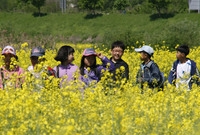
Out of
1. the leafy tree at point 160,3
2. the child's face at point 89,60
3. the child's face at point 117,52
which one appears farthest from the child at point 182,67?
the leafy tree at point 160,3

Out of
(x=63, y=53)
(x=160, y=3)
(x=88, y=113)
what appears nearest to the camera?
(x=88, y=113)

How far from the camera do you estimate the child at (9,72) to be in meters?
6.70

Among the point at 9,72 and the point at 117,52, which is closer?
the point at 9,72

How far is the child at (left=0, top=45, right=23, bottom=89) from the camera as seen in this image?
6.70 m

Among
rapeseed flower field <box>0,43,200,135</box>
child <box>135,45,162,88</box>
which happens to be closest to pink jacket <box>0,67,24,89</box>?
rapeseed flower field <box>0,43,200,135</box>

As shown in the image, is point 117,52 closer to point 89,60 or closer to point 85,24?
point 89,60

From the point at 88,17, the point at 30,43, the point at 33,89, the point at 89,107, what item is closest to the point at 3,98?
the point at 33,89

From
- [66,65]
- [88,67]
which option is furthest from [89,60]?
[66,65]

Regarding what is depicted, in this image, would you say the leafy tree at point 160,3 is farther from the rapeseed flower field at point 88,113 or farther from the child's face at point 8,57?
the rapeseed flower field at point 88,113

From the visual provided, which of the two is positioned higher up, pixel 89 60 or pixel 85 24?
pixel 89 60

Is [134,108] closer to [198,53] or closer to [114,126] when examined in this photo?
[114,126]

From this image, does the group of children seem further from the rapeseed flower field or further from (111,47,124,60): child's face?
the rapeseed flower field

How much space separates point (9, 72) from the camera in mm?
7035

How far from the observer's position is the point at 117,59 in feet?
25.5
